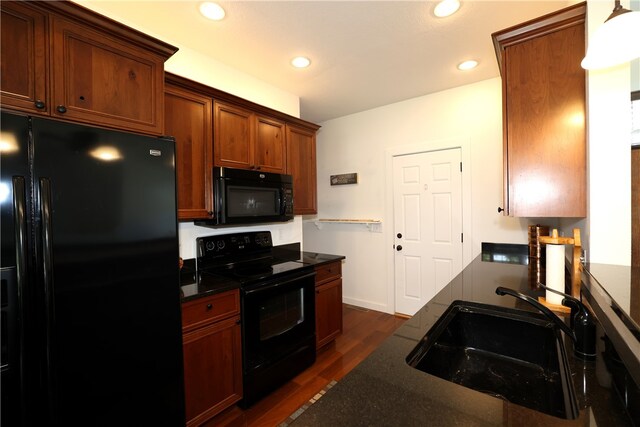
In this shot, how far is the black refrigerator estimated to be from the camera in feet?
3.46

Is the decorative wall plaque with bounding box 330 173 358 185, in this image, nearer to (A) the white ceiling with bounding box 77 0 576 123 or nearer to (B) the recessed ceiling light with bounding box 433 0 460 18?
(A) the white ceiling with bounding box 77 0 576 123

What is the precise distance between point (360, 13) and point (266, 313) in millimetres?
2067

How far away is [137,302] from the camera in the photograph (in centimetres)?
135

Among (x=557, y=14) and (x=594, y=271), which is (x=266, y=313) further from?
(x=557, y=14)

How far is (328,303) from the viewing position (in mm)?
2592

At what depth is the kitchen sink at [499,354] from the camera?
883mm

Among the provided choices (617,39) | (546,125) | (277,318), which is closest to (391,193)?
(546,125)

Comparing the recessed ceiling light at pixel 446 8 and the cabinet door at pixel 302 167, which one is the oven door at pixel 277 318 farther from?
the recessed ceiling light at pixel 446 8

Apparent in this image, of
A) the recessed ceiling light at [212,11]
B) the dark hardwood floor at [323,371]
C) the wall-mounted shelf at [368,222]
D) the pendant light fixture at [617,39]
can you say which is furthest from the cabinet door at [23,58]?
the wall-mounted shelf at [368,222]

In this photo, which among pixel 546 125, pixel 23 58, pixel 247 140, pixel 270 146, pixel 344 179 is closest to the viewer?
pixel 23 58

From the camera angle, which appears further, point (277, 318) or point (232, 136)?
point (232, 136)

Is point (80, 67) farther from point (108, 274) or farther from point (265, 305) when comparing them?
point (265, 305)

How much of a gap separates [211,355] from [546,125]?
2.33 meters

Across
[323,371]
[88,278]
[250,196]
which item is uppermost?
[250,196]
